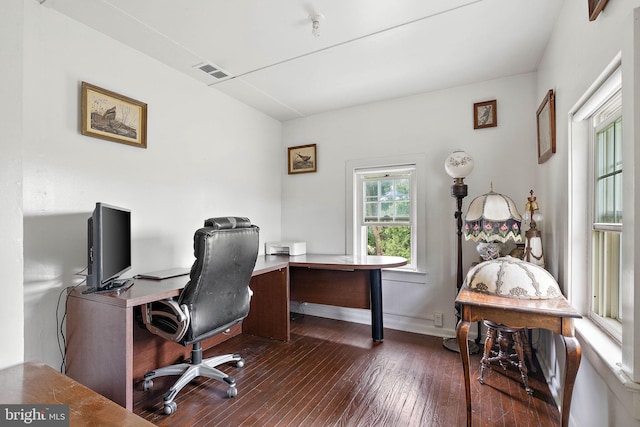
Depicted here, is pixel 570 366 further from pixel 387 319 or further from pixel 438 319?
pixel 387 319

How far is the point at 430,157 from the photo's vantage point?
3.27m

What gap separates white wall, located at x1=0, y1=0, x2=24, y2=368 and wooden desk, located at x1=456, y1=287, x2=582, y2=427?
191 centimetres

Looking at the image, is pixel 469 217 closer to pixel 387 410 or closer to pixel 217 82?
pixel 387 410

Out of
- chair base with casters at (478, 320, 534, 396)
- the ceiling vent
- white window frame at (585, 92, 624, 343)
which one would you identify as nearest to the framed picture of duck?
the ceiling vent

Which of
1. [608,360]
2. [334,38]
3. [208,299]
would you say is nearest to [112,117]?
[208,299]

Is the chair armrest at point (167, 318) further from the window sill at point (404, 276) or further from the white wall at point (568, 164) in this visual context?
the window sill at point (404, 276)

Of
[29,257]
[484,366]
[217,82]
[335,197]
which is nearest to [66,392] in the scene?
[29,257]

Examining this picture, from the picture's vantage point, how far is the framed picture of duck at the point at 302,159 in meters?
3.93

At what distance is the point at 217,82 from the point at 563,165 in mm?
2961

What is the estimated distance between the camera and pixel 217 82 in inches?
119

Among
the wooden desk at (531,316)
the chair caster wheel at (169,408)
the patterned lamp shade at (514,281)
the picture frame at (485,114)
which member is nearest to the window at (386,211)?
the picture frame at (485,114)

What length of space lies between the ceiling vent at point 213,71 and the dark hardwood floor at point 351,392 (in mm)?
2603

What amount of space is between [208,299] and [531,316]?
186 centimetres

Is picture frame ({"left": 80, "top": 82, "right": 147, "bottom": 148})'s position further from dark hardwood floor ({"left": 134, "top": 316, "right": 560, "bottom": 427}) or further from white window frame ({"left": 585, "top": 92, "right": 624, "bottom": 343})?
white window frame ({"left": 585, "top": 92, "right": 624, "bottom": 343})
